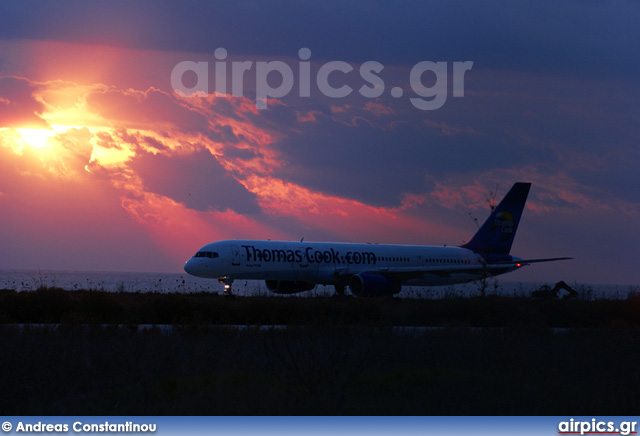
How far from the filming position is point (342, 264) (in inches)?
1711

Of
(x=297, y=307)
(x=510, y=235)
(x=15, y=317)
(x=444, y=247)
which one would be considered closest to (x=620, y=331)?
(x=297, y=307)

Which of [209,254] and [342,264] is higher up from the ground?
[342,264]

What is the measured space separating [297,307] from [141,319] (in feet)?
19.0

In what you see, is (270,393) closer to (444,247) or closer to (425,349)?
(425,349)

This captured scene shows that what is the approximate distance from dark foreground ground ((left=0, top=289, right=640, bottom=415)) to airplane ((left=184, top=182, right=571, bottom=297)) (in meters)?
15.2

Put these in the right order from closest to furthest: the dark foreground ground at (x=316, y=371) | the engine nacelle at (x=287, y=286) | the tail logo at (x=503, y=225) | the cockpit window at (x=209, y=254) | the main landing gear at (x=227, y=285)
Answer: the dark foreground ground at (x=316, y=371) → the main landing gear at (x=227, y=285) → the cockpit window at (x=209, y=254) → the engine nacelle at (x=287, y=286) → the tail logo at (x=503, y=225)

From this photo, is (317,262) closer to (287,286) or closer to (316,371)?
(287,286)

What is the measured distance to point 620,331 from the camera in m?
22.7

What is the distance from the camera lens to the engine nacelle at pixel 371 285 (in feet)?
130

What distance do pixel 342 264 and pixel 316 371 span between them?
1203 inches

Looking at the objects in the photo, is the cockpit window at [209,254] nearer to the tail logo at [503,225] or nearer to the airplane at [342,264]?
the airplane at [342,264]

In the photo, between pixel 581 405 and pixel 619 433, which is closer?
pixel 619 433

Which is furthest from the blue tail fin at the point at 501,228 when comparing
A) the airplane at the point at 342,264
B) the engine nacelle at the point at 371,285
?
the engine nacelle at the point at 371,285

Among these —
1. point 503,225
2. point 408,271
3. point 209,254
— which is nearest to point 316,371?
point 209,254
